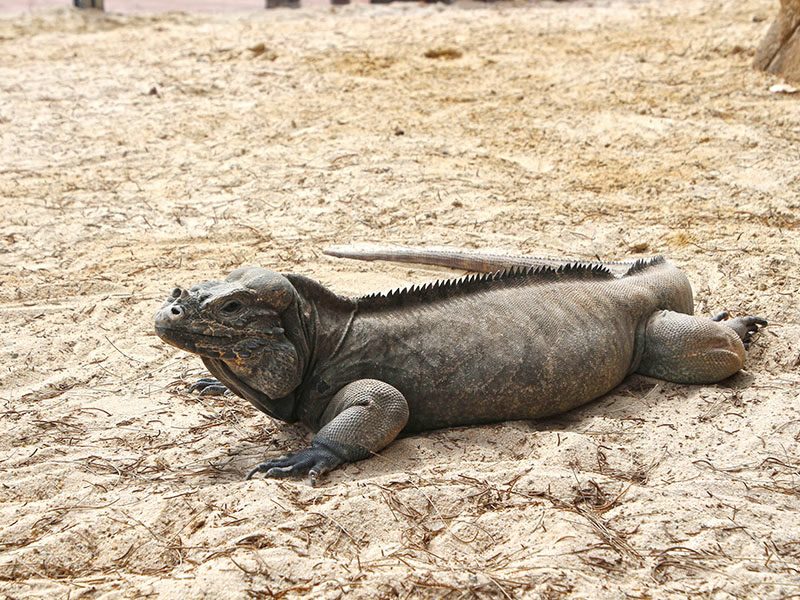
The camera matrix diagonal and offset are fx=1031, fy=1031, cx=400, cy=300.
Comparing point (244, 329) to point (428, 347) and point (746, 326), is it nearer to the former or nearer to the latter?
point (428, 347)

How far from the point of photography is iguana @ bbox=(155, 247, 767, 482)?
4.46 meters

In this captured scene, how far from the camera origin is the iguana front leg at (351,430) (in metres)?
4.37

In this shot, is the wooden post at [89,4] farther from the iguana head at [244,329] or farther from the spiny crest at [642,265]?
the iguana head at [244,329]

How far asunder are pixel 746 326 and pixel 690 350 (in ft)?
1.88

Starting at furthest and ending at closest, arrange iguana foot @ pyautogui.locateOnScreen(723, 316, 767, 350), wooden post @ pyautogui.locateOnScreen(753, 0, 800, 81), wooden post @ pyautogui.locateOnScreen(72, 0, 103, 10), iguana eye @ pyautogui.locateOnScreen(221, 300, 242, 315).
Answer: wooden post @ pyautogui.locateOnScreen(72, 0, 103, 10) < wooden post @ pyautogui.locateOnScreen(753, 0, 800, 81) < iguana foot @ pyautogui.locateOnScreen(723, 316, 767, 350) < iguana eye @ pyautogui.locateOnScreen(221, 300, 242, 315)

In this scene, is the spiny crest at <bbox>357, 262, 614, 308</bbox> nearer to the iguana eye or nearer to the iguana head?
the iguana head

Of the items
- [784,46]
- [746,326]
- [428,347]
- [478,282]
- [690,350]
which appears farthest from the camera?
[784,46]

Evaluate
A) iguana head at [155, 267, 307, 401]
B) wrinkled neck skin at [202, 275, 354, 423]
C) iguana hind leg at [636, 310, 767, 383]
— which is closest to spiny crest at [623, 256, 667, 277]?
iguana hind leg at [636, 310, 767, 383]

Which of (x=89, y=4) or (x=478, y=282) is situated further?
(x=89, y=4)

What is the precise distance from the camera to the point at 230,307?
14.6ft

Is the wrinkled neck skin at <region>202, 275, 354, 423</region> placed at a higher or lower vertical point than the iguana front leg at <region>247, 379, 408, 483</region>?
higher

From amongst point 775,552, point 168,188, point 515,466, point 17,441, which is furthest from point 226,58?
point 775,552

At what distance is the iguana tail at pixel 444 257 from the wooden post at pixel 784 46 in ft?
13.4

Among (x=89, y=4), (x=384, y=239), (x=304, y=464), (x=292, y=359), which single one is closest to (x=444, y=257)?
(x=384, y=239)
